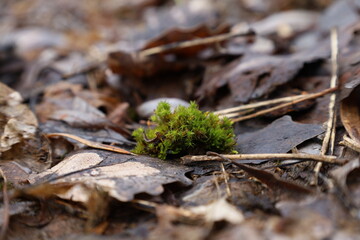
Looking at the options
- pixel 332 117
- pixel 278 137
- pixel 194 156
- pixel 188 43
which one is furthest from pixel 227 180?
pixel 188 43

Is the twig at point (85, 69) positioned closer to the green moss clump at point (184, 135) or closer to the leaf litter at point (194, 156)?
the leaf litter at point (194, 156)

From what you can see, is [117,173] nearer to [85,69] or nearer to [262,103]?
[262,103]

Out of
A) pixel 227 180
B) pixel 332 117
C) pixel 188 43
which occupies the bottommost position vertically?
pixel 227 180

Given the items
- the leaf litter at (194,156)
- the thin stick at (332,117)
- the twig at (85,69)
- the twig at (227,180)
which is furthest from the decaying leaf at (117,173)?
the twig at (85,69)

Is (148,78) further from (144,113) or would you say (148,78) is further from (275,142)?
(275,142)

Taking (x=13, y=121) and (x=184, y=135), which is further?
(x=13, y=121)

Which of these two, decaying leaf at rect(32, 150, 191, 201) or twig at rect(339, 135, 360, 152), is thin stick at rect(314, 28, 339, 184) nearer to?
twig at rect(339, 135, 360, 152)

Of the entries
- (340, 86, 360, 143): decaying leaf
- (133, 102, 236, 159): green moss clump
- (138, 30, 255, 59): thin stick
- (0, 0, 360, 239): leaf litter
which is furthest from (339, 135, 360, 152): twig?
(138, 30, 255, 59): thin stick
